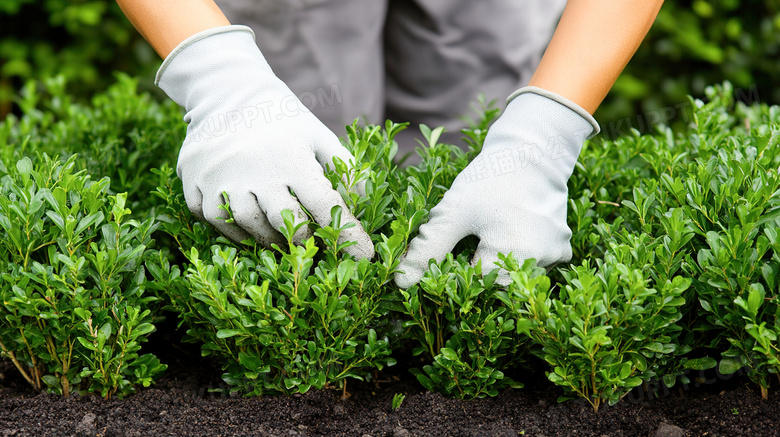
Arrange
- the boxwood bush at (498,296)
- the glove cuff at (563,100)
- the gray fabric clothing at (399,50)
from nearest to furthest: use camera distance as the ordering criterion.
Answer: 1. the boxwood bush at (498,296)
2. the glove cuff at (563,100)
3. the gray fabric clothing at (399,50)

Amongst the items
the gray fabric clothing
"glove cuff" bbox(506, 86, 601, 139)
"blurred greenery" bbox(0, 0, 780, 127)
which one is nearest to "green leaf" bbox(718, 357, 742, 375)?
"glove cuff" bbox(506, 86, 601, 139)

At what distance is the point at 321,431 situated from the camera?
4.83 ft

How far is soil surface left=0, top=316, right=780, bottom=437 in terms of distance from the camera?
56.2 inches

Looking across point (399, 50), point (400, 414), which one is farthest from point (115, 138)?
point (400, 414)

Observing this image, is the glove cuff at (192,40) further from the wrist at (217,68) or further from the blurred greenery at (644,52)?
the blurred greenery at (644,52)

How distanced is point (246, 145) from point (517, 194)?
0.70m

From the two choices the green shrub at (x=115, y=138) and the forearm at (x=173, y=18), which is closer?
the forearm at (x=173, y=18)

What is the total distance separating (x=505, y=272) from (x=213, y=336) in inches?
29.1

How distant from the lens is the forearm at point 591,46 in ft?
5.54

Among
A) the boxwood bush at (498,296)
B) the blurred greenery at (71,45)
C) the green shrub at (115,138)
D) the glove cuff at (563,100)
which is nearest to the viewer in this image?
the boxwood bush at (498,296)

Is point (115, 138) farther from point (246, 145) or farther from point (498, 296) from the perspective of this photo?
point (498, 296)

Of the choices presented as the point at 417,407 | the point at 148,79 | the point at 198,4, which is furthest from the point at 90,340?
the point at 148,79

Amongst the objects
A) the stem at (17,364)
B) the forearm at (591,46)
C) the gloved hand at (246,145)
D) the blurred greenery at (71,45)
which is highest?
the forearm at (591,46)

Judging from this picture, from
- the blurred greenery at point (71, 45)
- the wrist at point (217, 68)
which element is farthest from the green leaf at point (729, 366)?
the blurred greenery at point (71, 45)
